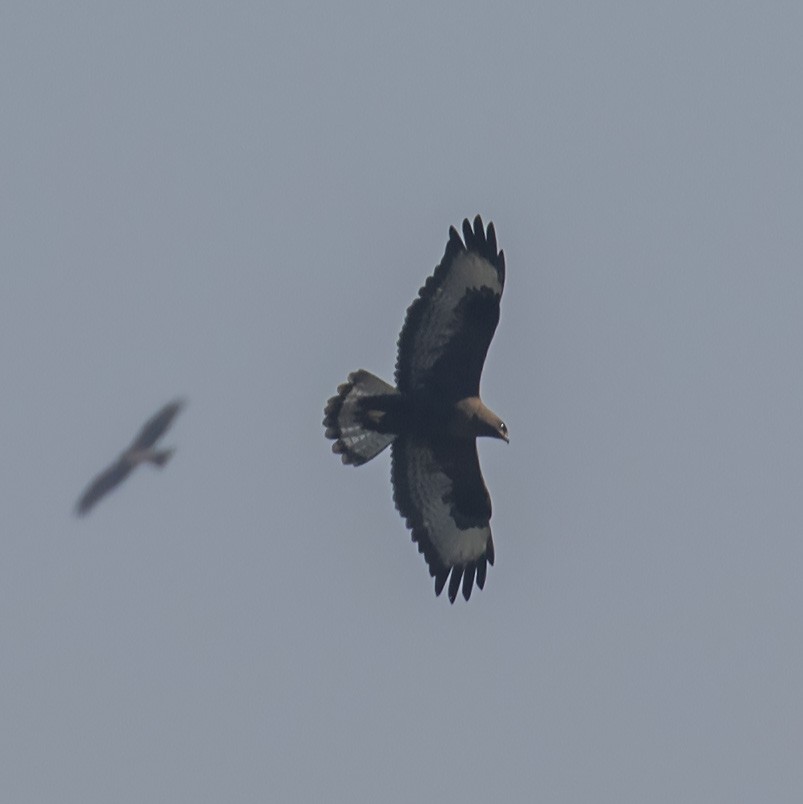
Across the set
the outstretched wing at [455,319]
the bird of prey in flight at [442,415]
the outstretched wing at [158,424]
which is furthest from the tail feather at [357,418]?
the outstretched wing at [158,424]

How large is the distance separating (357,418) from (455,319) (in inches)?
50.3

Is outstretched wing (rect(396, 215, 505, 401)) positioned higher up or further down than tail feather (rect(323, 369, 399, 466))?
higher up

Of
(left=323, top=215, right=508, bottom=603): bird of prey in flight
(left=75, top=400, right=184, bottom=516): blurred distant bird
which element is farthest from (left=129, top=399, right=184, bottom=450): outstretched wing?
(left=323, top=215, right=508, bottom=603): bird of prey in flight

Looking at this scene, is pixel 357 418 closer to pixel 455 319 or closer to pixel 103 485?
pixel 455 319

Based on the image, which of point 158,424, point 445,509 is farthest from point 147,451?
point 445,509

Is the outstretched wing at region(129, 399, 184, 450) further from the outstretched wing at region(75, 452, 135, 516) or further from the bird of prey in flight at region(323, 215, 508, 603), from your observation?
the bird of prey in flight at region(323, 215, 508, 603)

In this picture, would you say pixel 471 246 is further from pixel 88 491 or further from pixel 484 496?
pixel 88 491

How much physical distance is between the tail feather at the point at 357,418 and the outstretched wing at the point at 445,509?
1.32 feet

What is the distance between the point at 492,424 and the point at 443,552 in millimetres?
1597

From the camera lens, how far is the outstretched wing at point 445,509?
19.8m

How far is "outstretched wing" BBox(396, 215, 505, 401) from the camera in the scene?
18.9 m

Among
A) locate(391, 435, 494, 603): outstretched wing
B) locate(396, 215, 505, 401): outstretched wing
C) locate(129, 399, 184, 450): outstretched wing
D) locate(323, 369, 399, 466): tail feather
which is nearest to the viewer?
locate(396, 215, 505, 401): outstretched wing

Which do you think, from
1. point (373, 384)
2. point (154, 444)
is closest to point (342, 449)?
point (373, 384)

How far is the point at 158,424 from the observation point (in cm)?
2761
